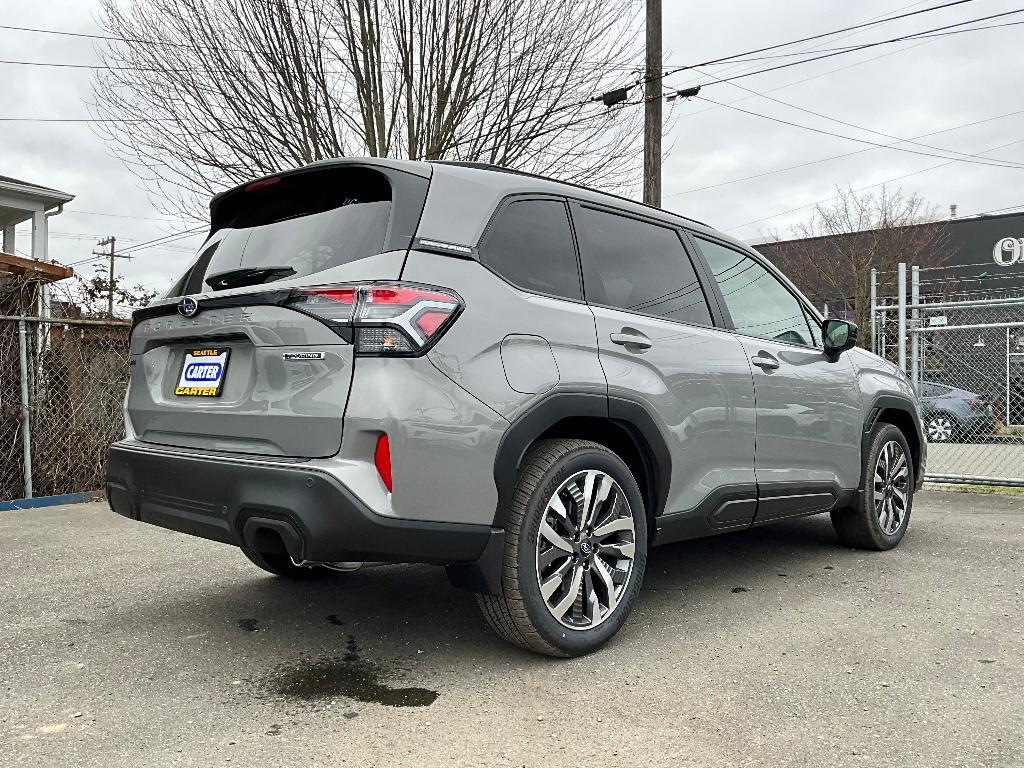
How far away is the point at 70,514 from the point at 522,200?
493cm

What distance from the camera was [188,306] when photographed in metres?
3.05

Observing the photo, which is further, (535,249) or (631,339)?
(631,339)

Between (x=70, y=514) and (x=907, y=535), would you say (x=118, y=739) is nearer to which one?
(x=70, y=514)

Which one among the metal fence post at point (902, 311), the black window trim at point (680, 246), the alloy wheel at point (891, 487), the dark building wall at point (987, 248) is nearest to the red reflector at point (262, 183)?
the black window trim at point (680, 246)

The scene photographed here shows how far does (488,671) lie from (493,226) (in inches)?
63.0

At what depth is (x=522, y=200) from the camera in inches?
126

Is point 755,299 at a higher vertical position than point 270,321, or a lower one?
higher

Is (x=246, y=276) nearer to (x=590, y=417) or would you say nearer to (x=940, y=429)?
(x=590, y=417)

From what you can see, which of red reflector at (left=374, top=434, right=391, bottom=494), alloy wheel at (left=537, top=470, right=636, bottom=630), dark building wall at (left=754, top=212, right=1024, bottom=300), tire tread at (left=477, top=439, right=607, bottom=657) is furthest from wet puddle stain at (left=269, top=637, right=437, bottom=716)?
dark building wall at (left=754, top=212, right=1024, bottom=300)

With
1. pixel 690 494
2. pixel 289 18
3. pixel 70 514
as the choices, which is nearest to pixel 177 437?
pixel 690 494

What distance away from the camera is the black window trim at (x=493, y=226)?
2.94m

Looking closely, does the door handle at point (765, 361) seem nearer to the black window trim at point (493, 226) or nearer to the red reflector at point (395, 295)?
the black window trim at point (493, 226)

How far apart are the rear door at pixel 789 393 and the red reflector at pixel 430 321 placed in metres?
1.87

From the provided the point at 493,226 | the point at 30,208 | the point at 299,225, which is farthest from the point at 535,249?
the point at 30,208
